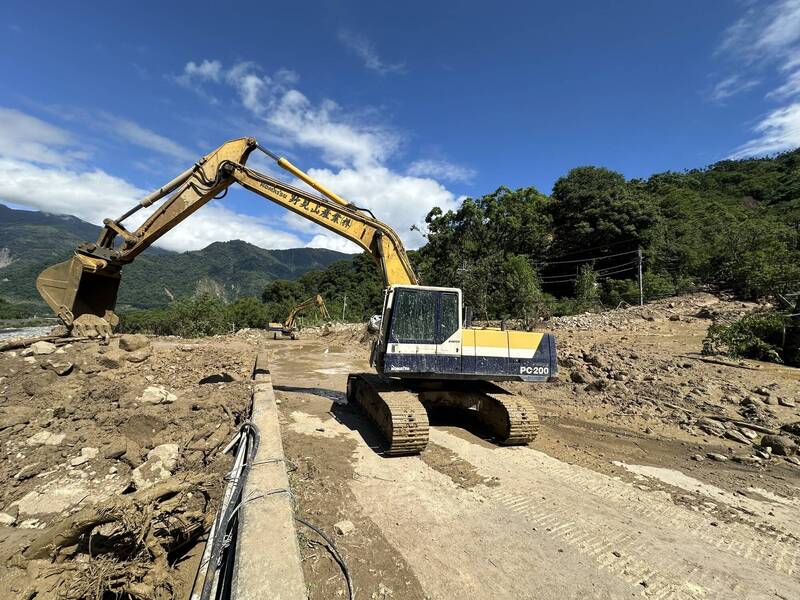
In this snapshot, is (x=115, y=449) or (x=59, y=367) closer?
(x=115, y=449)

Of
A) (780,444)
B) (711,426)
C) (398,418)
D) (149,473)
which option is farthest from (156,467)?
(711,426)

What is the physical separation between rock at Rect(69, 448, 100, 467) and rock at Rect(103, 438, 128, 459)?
0.09 m

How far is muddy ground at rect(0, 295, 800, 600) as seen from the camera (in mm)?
2869

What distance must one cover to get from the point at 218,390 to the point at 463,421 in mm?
4224

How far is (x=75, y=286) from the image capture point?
22.6 ft

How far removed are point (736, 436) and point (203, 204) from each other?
981cm

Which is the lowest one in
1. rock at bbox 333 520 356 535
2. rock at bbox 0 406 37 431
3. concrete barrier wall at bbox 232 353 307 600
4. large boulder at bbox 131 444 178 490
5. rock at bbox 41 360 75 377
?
rock at bbox 333 520 356 535

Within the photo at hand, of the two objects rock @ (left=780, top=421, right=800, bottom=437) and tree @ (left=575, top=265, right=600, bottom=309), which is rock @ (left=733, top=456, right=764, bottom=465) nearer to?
rock @ (left=780, top=421, right=800, bottom=437)

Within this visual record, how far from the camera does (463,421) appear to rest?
710cm

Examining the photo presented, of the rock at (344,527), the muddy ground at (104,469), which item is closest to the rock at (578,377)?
the muddy ground at (104,469)

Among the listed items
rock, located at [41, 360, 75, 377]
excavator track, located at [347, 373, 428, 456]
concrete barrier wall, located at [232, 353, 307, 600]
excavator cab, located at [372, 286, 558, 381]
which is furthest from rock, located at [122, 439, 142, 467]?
excavator cab, located at [372, 286, 558, 381]

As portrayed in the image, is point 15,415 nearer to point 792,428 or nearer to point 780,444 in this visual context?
point 780,444

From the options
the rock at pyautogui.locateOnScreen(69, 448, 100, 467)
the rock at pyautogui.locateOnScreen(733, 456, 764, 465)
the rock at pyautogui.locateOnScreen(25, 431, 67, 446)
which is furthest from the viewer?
the rock at pyautogui.locateOnScreen(733, 456, 764, 465)

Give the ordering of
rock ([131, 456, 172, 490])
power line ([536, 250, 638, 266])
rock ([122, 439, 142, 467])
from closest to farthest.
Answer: rock ([131, 456, 172, 490])
rock ([122, 439, 142, 467])
power line ([536, 250, 638, 266])
